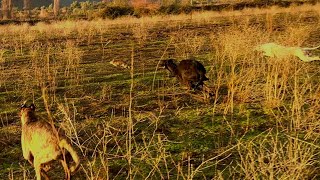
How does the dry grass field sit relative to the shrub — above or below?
below

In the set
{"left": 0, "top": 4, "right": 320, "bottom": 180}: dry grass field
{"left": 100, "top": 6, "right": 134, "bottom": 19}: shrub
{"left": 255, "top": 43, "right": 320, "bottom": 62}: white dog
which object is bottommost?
{"left": 0, "top": 4, "right": 320, "bottom": 180}: dry grass field

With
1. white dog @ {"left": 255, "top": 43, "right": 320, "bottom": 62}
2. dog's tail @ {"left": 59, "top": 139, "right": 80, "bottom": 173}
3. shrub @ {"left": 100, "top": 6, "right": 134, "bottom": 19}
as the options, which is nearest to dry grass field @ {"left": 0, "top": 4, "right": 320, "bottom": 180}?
dog's tail @ {"left": 59, "top": 139, "right": 80, "bottom": 173}

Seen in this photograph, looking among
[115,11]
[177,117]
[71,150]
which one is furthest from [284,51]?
[115,11]

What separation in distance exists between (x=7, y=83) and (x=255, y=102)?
5313 mm

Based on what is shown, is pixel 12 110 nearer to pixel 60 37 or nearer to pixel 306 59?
pixel 306 59

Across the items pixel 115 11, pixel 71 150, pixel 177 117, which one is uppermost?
pixel 115 11

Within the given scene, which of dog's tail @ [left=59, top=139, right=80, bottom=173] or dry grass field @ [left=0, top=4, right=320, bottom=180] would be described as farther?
dry grass field @ [left=0, top=4, right=320, bottom=180]

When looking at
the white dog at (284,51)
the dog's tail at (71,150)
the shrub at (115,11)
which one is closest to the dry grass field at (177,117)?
the dog's tail at (71,150)

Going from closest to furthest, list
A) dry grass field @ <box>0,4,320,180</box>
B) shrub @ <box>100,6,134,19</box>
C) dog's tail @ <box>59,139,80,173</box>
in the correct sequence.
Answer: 1. dog's tail @ <box>59,139,80,173</box>
2. dry grass field @ <box>0,4,320,180</box>
3. shrub @ <box>100,6,134,19</box>

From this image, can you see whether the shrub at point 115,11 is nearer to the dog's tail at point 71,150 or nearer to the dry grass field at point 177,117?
the dry grass field at point 177,117

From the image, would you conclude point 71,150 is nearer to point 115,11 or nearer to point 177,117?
point 177,117

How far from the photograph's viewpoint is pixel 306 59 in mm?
9406

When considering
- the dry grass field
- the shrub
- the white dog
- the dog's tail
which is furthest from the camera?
the shrub

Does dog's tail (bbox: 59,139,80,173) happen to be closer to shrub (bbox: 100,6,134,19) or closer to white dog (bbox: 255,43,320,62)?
white dog (bbox: 255,43,320,62)
